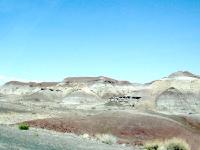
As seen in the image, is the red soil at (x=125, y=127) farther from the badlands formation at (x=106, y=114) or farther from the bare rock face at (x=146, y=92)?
the bare rock face at (x=146, y=92)

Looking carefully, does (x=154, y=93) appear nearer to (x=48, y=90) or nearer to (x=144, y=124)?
(x=48, y=90)

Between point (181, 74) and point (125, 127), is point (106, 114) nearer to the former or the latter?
point (125, 127)

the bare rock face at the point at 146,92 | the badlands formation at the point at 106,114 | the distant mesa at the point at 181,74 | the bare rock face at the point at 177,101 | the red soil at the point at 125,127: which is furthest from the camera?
the distant mesa at the point at 181,74

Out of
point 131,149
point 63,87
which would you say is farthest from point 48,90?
point 131,149

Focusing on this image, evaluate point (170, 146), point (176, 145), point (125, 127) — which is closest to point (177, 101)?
point (125, 127)

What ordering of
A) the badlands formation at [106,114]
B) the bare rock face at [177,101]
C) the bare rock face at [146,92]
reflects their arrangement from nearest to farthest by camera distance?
the badlands formation at [106,114] < the bare rock face at [177,101] < the bare rock face at [146,92]

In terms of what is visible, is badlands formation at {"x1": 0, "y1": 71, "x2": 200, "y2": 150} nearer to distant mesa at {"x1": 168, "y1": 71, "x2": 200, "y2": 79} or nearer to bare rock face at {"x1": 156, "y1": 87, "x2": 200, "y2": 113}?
bare rock face at {"x1": 156, "y1": 87, "x2": 200, "y2": 113}

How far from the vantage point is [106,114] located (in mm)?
54625

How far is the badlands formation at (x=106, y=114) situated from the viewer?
32.5m

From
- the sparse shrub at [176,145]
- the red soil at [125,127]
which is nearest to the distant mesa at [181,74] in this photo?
the red soil at [125,127]

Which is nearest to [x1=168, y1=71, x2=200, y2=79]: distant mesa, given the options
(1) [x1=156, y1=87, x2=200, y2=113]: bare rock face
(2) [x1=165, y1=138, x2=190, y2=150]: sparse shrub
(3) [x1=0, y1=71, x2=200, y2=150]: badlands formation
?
(3) [x1=0, y1=71, x2=200, y2=150]: badlands formation

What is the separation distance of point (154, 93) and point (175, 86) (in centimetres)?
994

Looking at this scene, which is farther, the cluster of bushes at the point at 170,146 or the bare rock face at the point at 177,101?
the bare rock face at the point at 177,101

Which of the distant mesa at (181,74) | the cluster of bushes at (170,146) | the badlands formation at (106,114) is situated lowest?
the cluster of bushes at (170,146)
